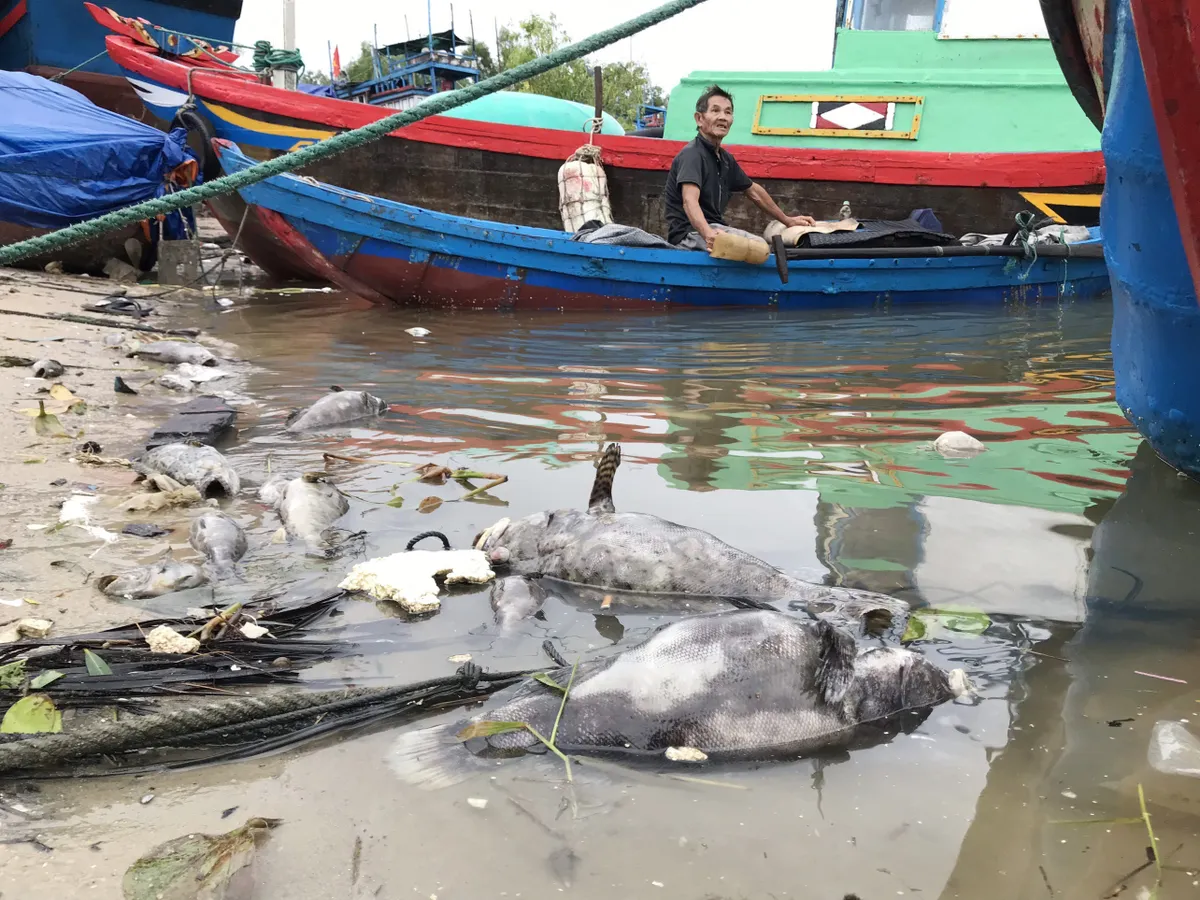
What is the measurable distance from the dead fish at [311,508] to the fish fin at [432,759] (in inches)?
44.8

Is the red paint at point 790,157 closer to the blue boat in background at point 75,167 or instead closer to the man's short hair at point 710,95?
the man's short hair at point 710,95

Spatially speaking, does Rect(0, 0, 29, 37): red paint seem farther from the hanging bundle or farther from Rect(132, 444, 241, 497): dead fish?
Rect(132, 444, 241, 497): dead fish

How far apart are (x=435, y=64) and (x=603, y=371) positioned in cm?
3118

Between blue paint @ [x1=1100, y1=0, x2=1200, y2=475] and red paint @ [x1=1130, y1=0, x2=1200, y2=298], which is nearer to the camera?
red paint @ [x1=1130, y1=0, x2=1200, y2=298]

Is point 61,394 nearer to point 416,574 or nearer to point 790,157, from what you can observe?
point 416,574

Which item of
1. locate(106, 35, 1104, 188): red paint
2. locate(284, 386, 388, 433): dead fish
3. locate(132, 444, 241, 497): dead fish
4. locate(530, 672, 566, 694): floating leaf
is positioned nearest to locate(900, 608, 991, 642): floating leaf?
locate(530, 672, 566, 694): floating leaf

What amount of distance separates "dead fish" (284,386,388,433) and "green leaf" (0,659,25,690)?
241 cm

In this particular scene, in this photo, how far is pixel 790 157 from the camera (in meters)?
9.08

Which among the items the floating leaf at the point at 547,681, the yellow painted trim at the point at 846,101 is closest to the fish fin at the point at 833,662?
the floating leaf at the point at 547,681

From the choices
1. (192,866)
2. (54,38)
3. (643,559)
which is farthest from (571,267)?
(54,38)

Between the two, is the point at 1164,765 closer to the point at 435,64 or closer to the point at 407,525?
the point at 407,525

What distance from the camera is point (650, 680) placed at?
185 centimetres

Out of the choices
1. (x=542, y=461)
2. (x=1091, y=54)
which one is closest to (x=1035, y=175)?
(x=1091, y=54)

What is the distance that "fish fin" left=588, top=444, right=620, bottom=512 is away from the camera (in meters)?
2.83
